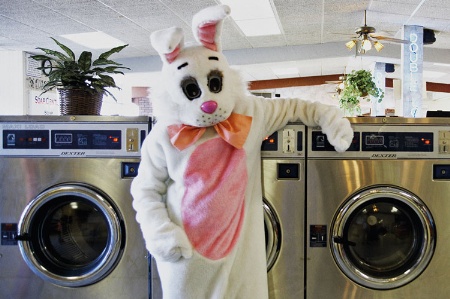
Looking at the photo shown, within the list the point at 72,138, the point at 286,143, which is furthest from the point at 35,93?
the point at 286,143

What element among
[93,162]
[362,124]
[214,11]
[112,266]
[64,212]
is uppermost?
[214,11]

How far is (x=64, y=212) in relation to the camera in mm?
2146

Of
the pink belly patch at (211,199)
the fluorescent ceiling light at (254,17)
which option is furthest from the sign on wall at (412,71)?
the pink belly patch at (211,199)

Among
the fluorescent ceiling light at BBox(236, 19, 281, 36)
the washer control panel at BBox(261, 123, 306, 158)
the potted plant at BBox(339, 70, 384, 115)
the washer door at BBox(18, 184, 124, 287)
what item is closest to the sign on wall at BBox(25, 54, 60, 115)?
the fluorescent ceiling light at BBox(236, 19, 281, 36)

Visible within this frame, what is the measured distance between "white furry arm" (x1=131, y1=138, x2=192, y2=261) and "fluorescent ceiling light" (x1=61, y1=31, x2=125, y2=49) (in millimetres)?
5216

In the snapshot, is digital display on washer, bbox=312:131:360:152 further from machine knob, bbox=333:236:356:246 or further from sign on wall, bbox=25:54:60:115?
sign on wall, bbox=25:54:60:115

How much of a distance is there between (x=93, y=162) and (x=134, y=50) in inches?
247

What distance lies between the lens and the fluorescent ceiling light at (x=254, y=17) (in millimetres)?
5277

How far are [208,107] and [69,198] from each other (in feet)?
3.05

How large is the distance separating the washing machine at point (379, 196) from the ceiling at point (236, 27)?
11.6 ft

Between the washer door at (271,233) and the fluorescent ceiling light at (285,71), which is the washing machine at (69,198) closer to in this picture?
the washer door at (271,233)

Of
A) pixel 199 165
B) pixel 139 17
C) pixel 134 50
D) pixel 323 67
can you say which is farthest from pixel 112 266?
pixel 323 67

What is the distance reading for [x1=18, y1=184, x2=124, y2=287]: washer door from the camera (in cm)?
204

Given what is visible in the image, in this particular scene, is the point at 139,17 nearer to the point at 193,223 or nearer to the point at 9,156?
the point at 9,156
